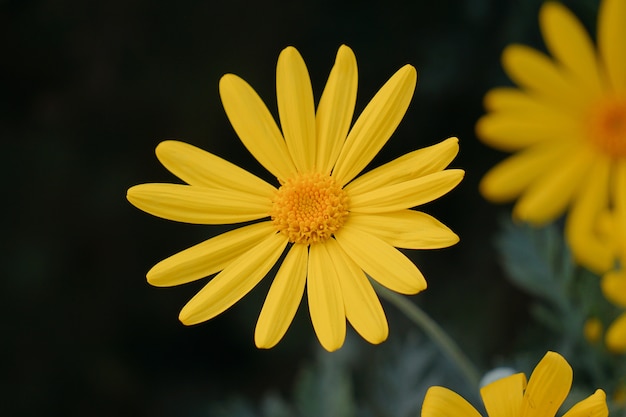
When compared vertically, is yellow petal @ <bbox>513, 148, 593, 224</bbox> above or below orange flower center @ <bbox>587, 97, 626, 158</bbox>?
below

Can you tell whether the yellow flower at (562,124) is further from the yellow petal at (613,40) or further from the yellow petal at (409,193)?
the yellow petal at (409,193)

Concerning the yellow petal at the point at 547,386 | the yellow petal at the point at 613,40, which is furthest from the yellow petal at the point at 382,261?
the yellow petal at the point at 613,40

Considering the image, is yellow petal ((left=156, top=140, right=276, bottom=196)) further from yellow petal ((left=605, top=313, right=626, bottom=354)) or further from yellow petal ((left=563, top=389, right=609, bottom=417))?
yellow petal ((left=605, top=313, right=626, bottom=354))

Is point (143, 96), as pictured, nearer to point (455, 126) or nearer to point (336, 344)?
point (455, 126)

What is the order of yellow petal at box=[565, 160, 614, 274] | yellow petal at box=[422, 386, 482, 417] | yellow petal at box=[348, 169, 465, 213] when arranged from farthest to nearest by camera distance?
1. yellow petal at box=[565, 160, 614, 274]
2. yellow petal at box=[348, 169, 465, 213]
3. yellow petal at box=[422, 386, 482, 417]

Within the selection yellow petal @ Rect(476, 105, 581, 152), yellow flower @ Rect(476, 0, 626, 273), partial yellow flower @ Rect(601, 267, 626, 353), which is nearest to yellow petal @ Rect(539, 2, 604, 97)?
yellow flower @ Rect(476, 0, 626, 273)

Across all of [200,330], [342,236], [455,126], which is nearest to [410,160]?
[342,236]
